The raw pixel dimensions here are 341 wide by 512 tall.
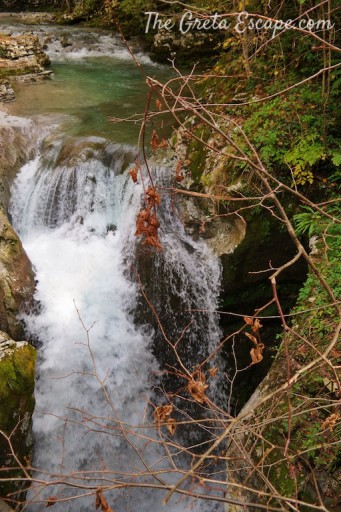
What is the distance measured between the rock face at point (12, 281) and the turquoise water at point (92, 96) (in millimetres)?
2743

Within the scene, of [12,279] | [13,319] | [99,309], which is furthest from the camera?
[99,309]

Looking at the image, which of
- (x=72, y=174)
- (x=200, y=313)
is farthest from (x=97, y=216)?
(x=200, y=313)

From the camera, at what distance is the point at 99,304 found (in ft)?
→ 20.1

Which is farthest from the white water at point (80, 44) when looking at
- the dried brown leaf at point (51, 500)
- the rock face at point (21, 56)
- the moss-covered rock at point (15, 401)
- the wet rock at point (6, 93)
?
the dried brown leaf at point (51, 500)

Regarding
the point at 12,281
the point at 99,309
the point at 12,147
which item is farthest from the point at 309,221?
the point at 12,147

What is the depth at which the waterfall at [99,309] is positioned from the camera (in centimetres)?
542

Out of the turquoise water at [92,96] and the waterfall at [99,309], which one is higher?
the turquoise water at [92,96]

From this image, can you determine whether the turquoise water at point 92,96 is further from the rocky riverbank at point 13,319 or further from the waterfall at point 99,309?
the waterfall at point 99,309

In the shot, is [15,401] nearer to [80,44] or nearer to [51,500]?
[51,500]

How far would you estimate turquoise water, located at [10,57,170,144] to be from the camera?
26.2 feet

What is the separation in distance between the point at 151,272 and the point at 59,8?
18485 millimetres

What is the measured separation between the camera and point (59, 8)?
19.4 m

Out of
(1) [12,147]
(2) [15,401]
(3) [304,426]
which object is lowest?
(2) [15,401]

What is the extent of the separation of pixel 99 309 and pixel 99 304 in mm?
80
